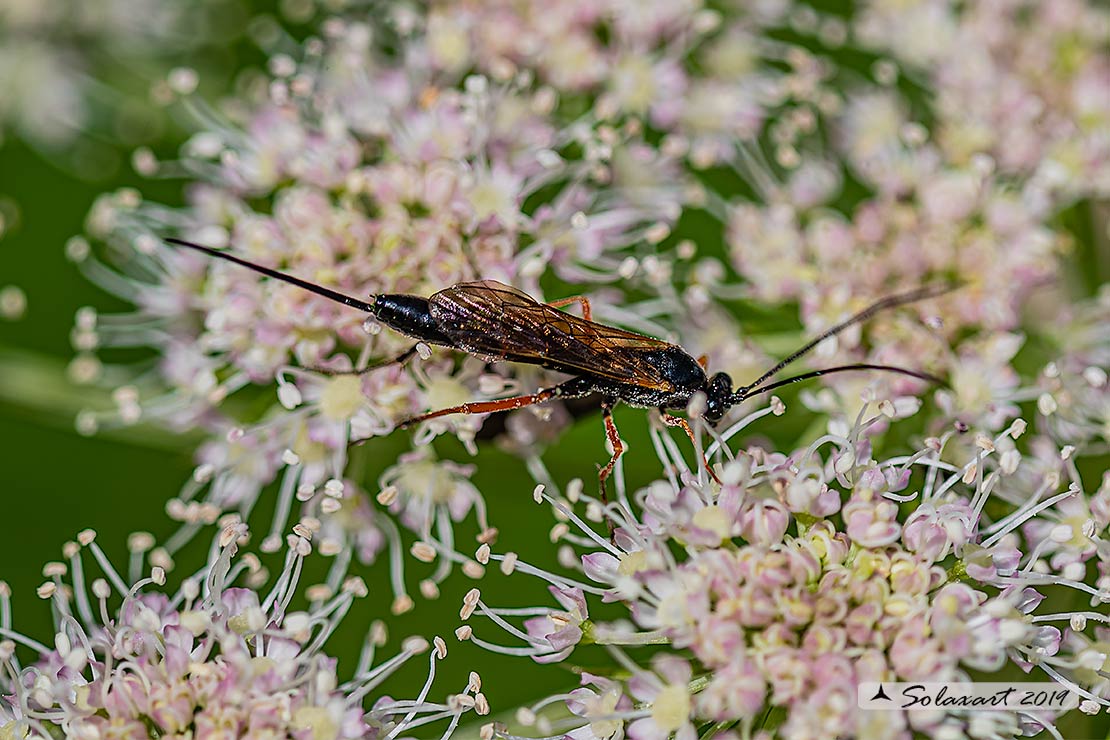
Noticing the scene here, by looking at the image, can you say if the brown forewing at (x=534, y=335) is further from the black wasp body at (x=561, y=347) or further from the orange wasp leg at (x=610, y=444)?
the orange wasp leg at (x=610, y=444)

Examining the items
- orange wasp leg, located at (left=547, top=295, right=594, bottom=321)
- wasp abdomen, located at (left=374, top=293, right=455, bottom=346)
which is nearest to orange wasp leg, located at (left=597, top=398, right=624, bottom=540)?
orange wasp leg, located at (left=547, top=295, right=594, bottom=321)

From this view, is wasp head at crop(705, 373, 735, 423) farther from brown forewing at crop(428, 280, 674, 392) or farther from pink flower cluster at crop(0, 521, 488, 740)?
pink flower cluster at crop(0, 521, 488, 740)

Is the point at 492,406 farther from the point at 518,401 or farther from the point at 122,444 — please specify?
the point at 122,444

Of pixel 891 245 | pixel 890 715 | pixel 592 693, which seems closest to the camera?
pixel 890 715

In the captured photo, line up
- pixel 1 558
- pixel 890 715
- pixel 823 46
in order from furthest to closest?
pixel 823 46 < pixel 1 558 < pixel 890 715

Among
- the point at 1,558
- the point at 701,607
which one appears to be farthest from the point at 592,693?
the point at 1,558

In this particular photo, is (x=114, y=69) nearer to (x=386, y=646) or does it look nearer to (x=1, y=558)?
(x=1, y=558)

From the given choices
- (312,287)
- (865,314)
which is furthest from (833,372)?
(312,287)

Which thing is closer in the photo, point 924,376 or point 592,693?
point 592,693
